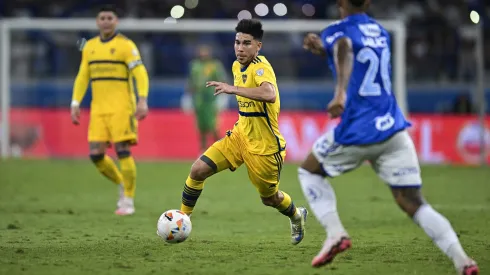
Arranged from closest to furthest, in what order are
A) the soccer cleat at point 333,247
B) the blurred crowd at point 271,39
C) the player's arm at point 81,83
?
1. the soccer cleat at point 333,247
2. the player's arm at point 81,83
3. the blurred crowd at point 271,39

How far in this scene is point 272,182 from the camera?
336 inches

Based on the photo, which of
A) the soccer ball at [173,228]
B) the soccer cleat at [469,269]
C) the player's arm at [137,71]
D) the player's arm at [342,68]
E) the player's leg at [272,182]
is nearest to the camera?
the soccer cleat at [469,269]

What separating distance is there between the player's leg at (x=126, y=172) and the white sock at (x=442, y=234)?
5.65 meters

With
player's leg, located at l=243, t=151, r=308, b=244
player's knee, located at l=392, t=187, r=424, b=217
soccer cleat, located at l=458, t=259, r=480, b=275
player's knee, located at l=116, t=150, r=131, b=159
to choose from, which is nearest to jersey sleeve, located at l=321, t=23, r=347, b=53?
player's knee, located at l=392, t=187, r=424, b=217

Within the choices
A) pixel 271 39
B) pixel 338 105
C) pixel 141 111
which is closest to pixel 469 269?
pixel 338 105

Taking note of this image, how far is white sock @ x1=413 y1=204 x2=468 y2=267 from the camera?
6.35 meters

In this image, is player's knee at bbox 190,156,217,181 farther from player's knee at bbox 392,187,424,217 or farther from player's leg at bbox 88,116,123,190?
player's leg at bbox 88,116,123,190

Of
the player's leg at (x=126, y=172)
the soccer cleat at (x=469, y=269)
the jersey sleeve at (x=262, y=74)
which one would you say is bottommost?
the player's leg at (x=126, y=172)

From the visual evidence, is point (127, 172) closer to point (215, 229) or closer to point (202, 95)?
point (215, 229)

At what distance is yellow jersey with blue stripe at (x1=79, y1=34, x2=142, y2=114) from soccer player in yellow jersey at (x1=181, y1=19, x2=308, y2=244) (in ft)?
9.98

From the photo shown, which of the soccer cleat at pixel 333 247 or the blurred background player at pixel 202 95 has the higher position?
the soccer cleat at pixel 333 247

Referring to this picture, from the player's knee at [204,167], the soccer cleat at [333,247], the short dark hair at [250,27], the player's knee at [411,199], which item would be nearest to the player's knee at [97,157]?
the player's knee at [204,167]

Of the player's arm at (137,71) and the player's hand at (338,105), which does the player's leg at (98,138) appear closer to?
the player's arm at (137,71)

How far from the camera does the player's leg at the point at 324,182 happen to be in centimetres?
662
